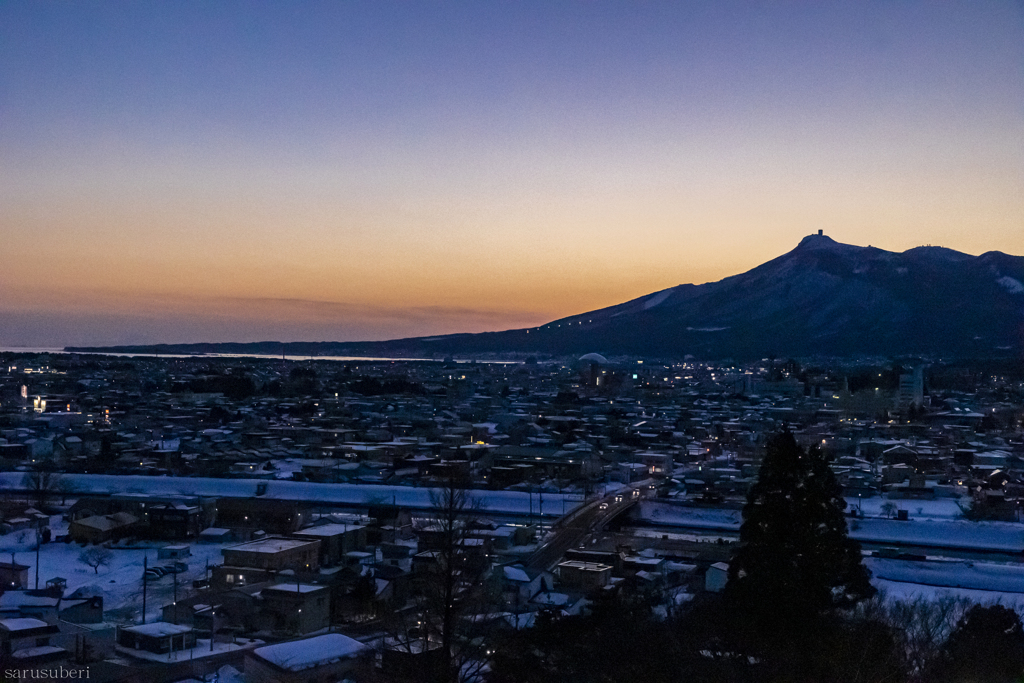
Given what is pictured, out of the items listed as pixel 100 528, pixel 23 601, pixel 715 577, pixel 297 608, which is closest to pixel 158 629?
pixel 297 608

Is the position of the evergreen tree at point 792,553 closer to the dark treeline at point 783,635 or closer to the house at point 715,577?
the dark treeline at point 783,635

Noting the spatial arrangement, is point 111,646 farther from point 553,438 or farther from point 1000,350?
point 1000,350

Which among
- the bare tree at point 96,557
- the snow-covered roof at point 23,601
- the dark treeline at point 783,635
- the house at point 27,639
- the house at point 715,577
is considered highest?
the dark treeline at point 783,635

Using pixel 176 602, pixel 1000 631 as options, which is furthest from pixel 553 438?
pixel 1000 631

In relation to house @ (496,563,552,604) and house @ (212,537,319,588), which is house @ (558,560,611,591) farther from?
house @ (212,537,319,588)

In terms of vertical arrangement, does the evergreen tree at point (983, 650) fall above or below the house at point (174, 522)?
above

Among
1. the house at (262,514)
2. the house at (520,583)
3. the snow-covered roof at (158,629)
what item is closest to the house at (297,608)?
the snow-covered roof at (158,629)

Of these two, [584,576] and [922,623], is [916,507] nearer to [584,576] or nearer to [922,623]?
[584,576]

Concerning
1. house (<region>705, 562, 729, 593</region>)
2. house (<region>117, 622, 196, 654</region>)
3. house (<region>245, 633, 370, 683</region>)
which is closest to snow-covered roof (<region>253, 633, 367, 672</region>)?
house (<region>245, 633, 370, 683</region>)
